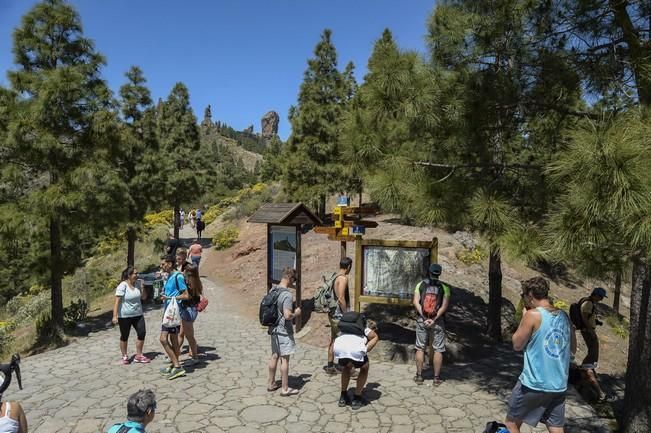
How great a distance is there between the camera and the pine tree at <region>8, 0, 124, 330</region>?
9789 millimetres

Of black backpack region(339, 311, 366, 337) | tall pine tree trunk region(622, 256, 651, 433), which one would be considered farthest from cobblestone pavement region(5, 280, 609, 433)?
black backpack region(339, 311, 366, 337)

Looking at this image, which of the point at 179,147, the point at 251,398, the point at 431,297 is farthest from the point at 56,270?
the point at 179,147

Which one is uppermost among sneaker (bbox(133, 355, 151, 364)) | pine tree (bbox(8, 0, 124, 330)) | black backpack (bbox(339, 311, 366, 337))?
pine tree (bbox(8, 0, 124, 330))

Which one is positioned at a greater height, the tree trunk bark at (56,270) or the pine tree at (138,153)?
the pine tree at (138,153)

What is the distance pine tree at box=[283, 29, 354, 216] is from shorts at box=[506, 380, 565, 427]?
19201 mm

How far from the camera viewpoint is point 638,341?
5.45 m

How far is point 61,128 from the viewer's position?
33.8 feet

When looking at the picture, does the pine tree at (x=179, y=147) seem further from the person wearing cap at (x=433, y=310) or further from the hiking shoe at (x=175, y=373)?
the person wearing cap at (x=433, y=310)

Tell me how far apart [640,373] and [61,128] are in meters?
11.6

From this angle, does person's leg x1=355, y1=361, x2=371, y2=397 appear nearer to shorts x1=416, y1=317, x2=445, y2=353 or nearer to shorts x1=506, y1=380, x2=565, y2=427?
shorts x1=416, y1=317, x2=445, y2=353

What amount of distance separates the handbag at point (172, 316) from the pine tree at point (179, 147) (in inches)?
709

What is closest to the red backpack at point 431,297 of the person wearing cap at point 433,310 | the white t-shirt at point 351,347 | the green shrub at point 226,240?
the person wearing cap at point 433,310

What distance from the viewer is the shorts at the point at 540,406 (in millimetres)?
4152

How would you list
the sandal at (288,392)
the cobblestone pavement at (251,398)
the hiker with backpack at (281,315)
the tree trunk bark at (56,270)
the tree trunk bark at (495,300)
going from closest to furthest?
the cobblestone pavement at (251,398) < the hiker with backpack at (281,315) < the sandal at (288,392) < the tree trunk bark at (495,300) < the tree trunk bark at (56,270)
